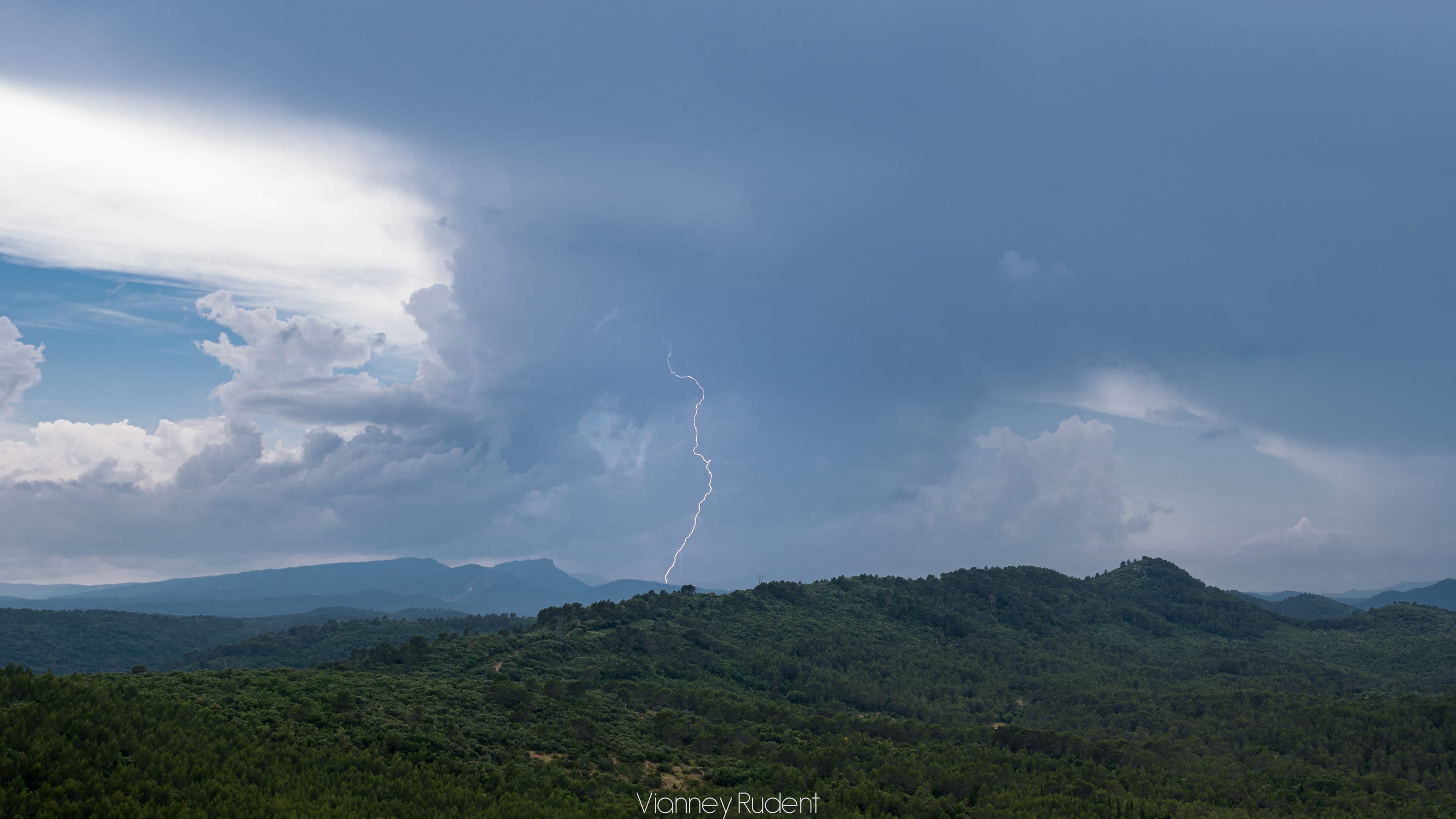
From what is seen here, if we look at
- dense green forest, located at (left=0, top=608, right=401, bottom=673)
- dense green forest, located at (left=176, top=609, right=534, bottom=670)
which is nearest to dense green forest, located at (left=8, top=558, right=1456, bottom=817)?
dense green forest, located at (left=176, top=609, right=534, bottom=670)

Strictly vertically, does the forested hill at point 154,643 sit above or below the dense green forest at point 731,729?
below

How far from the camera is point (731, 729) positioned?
182 feet

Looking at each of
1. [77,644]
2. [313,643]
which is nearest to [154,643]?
[77,644]

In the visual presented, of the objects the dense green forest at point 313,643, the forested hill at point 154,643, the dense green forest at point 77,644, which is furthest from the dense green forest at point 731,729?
the dense green forest at point 77,644

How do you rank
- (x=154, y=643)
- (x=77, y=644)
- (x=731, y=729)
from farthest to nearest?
(x=154, y=643) < (x=77, y=644) < (x=731, y=729)

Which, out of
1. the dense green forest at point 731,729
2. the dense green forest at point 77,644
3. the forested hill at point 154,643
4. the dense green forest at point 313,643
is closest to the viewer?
the dense green forest at point 731,729

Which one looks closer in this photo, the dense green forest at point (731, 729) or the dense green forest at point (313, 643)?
the dense green forest at point (731, 729)

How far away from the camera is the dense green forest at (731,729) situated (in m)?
30.1

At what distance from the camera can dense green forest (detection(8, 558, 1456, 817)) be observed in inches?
1184

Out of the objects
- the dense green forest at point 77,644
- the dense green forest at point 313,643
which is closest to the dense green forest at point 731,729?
the dense green forest at point 313,643

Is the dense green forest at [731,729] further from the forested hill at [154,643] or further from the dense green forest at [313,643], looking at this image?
the forested hill at [154,643]

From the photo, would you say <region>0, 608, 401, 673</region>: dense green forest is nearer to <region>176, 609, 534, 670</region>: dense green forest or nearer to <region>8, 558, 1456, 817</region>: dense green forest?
<region>176, 609, 534, 670</region>: dense green forest

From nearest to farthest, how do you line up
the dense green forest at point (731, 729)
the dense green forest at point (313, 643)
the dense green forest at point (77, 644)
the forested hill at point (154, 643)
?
the dense green forest at point (731, 729) < the dense green forest at point (313, 643) < the forested hill at point (154, 643) < the dense green forest at point (77, 644)

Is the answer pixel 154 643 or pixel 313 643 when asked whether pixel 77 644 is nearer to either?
pixel 154 643
